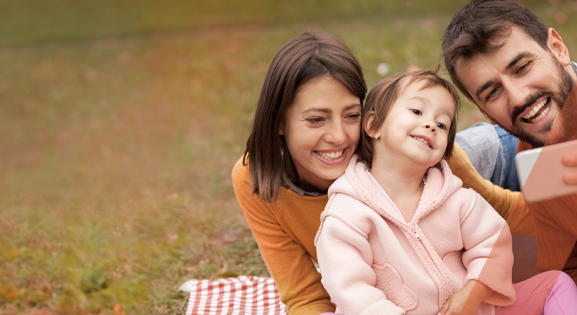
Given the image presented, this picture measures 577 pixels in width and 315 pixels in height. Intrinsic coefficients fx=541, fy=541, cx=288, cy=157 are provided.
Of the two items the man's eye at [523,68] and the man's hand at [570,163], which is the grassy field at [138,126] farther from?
the man's hand at [570,163]

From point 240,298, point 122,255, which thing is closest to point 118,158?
point 122,255

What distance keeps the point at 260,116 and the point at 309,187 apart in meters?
0.39

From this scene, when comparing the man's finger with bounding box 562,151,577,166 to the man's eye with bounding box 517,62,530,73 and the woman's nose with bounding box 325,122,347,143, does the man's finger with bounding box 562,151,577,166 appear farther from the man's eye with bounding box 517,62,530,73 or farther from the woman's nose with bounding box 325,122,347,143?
the man's eye with bounding box 517,62,530,73

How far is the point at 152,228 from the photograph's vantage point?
3.98 metres

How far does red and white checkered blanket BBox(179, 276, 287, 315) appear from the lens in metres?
2.71

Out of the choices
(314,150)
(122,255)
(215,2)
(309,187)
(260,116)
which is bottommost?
(122,255)

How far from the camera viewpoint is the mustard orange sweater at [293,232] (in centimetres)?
217

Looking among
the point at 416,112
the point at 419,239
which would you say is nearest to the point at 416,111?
the point at 416,112

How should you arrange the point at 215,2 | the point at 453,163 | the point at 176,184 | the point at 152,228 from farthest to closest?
the point at 215,2, the point at 176,184, the point at 152,228, the point at 453,163

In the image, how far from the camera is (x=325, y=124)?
6.42 feet

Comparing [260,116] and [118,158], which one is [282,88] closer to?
[260,116]

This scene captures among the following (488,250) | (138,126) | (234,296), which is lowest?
(234,296)

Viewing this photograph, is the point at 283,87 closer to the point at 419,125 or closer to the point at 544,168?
the point at 419,125

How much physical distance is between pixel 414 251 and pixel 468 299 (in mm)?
210
